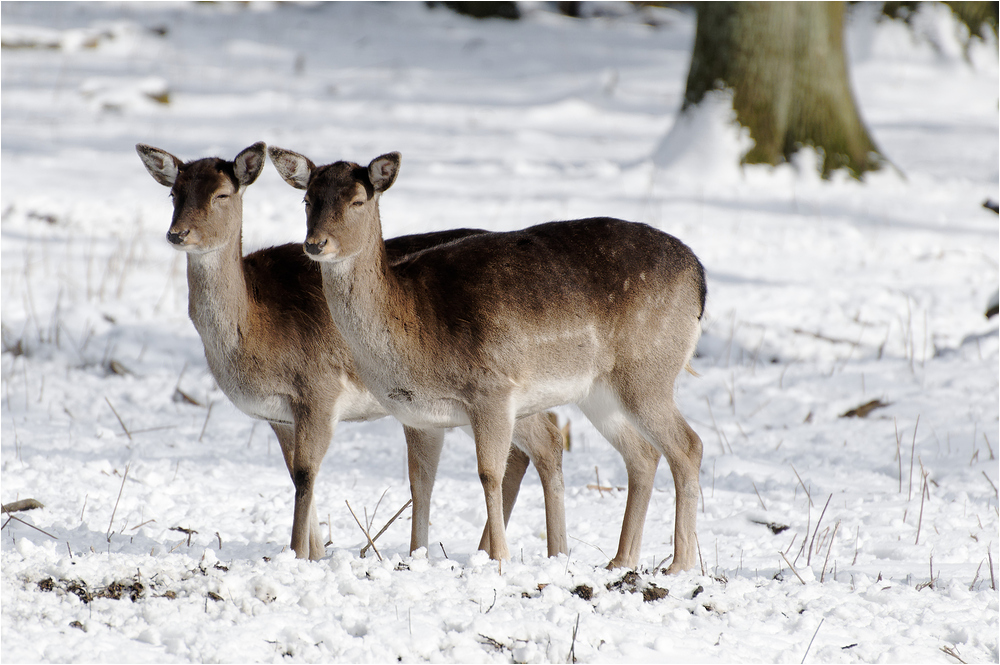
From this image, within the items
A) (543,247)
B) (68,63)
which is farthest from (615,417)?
(68,63)

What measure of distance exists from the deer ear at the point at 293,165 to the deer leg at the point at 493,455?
4.20ft

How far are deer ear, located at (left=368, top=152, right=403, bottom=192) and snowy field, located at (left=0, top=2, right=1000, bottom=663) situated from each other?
1.62 meters

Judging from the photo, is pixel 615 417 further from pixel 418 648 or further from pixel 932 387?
pixel 932 387

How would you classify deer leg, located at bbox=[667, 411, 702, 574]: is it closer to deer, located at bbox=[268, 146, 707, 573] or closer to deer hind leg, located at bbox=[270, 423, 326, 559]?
deer, located at bbox=[268, 146, 707, 573]

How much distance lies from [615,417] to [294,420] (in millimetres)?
1577

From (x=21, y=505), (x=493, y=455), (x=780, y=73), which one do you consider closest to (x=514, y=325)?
(x=493, y=455)

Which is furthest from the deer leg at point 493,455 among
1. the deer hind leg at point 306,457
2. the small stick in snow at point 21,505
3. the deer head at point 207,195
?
the small stick in snow at point 21,505

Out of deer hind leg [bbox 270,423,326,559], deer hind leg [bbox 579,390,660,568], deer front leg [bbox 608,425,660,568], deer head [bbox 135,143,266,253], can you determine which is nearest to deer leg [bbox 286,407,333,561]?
deer hind leg [bbox 270,423,326,559]

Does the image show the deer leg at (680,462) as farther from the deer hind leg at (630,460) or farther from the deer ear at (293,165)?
the deer ear at (293,165)

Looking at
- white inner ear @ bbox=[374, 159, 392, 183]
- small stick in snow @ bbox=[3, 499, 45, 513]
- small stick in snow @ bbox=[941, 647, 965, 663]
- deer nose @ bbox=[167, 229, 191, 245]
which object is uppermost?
white inner ear @ bbox=[374, 159, 392, 183]

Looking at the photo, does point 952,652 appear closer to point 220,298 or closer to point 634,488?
point 634,488

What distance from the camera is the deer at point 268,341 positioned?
4.89m

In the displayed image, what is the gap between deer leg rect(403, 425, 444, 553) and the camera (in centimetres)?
523

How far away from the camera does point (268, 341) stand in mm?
5035
